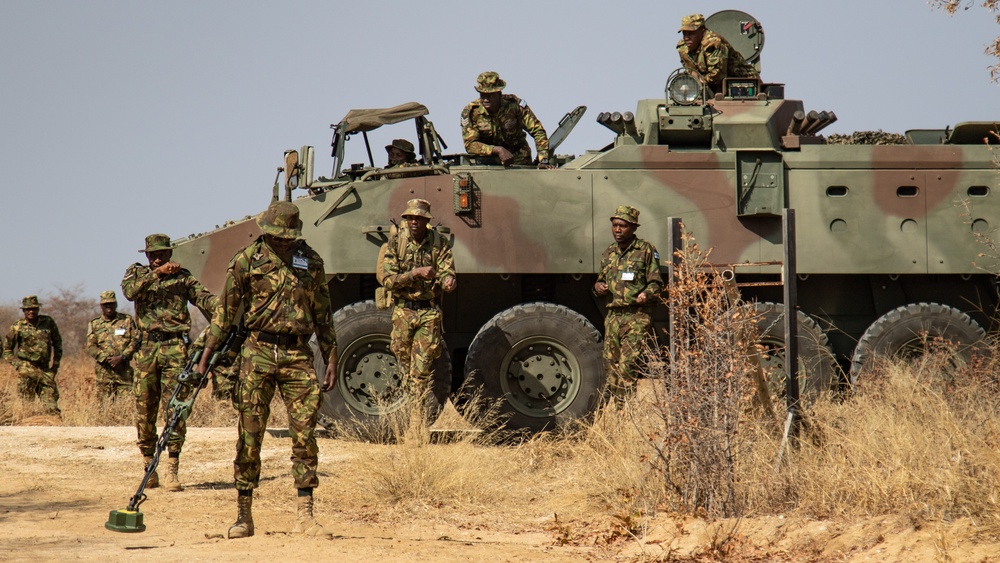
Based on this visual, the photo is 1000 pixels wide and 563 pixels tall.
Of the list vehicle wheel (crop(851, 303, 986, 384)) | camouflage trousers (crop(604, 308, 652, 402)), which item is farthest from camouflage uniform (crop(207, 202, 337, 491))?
vehicle wheel (crop(851, 303, 986, 384))


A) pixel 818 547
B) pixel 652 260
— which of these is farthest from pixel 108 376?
pixel 818 547

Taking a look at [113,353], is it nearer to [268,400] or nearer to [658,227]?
[658,227]

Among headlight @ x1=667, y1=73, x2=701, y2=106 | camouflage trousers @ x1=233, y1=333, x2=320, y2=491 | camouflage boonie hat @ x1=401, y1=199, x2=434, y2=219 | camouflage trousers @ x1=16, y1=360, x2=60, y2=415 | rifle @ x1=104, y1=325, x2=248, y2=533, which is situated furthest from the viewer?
camouflage trousers @ x1=16, y1=360, x2=60, y2=415

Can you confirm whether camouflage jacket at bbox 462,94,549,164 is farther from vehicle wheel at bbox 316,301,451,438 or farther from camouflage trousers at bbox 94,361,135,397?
camouflage trousers at bbox 94,361,135,397

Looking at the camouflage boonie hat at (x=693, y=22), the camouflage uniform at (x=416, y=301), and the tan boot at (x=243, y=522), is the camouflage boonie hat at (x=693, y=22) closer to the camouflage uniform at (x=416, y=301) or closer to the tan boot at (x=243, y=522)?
the camouflage uniform at (x=416, y=301)

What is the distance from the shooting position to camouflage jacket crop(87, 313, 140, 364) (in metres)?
15.2

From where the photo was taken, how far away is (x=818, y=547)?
20.3 ft

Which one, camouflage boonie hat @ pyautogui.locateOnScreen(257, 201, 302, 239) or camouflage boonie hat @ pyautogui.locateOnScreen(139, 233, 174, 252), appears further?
camouflage boonie hat @ pyautogui.locateOnScreen(139, 233, 174, 252)

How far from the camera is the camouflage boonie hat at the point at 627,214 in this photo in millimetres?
10047

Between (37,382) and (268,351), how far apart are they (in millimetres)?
10207

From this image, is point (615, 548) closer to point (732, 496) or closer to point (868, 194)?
point (732, 496)

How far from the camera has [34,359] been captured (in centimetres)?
1584

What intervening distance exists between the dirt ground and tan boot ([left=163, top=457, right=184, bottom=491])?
69 mm

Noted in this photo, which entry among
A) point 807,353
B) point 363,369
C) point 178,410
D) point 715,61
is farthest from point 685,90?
point 178,410
